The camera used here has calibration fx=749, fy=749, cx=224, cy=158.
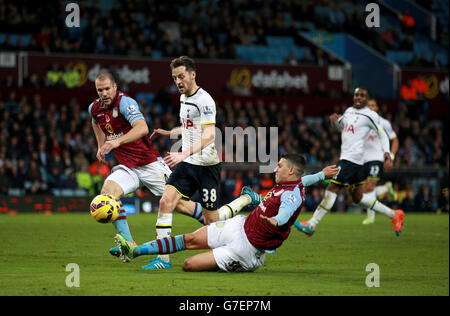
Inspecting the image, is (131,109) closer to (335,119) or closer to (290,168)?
(290,168)

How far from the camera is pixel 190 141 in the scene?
30.1ft

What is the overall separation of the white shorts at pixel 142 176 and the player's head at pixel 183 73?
111 cm

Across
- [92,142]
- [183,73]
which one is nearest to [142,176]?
[183,73]

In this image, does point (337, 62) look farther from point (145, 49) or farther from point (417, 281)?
point (417, 281)

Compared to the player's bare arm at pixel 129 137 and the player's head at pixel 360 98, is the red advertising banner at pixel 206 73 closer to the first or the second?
the player's head at pixel 360 98

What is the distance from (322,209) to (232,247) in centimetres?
549

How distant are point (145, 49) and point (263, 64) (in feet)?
13.9

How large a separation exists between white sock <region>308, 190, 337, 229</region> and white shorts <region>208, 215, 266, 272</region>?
498 centimetres

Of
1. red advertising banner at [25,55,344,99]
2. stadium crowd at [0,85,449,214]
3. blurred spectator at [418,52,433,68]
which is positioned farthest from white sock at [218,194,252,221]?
blurred spectator at [418,52,433,68]

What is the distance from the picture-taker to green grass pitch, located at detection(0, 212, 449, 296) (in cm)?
691

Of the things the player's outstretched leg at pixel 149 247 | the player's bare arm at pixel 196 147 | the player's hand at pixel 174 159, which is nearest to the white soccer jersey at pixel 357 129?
the player's bare arm at pixel 196 147

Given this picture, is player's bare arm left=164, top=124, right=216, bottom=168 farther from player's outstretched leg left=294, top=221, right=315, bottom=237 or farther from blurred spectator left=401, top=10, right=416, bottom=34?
blurred spectator left=401, top=10, right=416, bottom=34

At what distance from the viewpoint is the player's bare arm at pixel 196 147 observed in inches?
328

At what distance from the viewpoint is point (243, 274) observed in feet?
26.5
